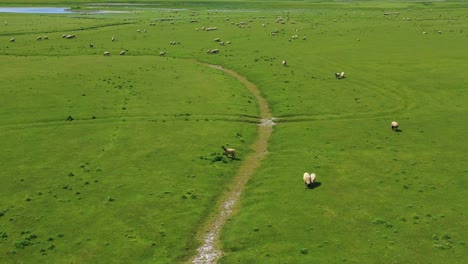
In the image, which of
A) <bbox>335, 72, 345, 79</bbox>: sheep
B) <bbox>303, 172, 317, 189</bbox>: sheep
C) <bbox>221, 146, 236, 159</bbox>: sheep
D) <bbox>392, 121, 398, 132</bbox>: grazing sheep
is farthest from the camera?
<bbox>335, 72, 345, 79</bbox>: sheep

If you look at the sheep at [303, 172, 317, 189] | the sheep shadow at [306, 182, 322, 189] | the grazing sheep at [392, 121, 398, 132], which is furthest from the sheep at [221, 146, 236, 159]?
the grazing sheep at [392, 121, 398, 132]

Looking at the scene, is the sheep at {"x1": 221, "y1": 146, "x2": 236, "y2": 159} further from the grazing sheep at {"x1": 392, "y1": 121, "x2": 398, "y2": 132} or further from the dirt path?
the grazing sheep at {"x1": 392, "y1": 121, "x2": 398, "y2": 132}

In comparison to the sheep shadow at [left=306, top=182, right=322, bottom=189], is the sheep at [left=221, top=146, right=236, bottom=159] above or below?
above

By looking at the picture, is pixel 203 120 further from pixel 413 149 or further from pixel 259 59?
pixel 259 59

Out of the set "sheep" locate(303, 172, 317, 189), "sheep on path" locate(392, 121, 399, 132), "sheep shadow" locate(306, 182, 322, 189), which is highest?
"sheep" locate(303, 172, 317, 189)

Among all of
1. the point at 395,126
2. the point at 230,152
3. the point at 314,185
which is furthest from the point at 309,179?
the point at 395,126

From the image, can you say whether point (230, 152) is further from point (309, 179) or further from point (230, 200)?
point (309, 179)

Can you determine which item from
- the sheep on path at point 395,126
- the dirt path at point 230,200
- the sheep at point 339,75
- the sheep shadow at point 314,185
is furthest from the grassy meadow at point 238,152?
the sheep at point 339,75
